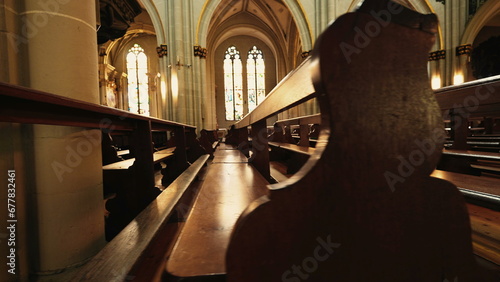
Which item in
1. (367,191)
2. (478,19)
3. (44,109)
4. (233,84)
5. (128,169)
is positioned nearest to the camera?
(367,191)

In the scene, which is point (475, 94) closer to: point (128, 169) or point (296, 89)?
point (296, 89)

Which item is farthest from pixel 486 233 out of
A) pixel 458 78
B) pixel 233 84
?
pixel 233 84

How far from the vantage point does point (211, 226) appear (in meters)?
0.84

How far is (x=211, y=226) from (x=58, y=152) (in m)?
1.36

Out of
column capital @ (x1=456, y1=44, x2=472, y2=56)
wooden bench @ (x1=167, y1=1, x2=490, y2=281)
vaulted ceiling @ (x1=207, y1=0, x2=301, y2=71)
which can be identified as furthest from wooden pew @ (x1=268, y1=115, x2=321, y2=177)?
vaulted ceiling @ (x1=207, y1=0, x2=301, y2=71)

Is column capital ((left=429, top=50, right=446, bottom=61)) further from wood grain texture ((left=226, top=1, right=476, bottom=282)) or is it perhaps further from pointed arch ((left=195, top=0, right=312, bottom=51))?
wood grain texture ((left=226, top=1, right=476, bottom=282))

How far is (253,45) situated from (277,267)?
1467 cm

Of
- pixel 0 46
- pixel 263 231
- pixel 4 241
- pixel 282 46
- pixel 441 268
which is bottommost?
pixel 4 241

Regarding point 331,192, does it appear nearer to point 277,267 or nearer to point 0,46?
point 277,267

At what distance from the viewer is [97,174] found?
5.71 ft

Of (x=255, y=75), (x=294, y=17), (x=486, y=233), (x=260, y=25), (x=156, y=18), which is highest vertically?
(x=260, y=25)

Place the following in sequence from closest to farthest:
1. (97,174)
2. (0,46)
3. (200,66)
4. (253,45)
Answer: (0,46), (97,174), (200,66), (253,45)

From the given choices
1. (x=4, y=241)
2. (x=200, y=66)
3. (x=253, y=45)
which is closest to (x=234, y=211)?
(x=4, y=241)

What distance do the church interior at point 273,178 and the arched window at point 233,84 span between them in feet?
32.7
